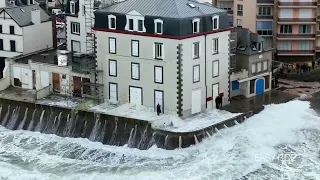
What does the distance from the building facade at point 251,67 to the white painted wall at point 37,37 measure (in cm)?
2052

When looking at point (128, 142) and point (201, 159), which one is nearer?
point (201, 159)

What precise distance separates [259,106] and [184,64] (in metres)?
9.19

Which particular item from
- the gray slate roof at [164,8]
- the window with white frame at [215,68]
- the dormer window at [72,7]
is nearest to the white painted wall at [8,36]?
the dormer window at [72,7]

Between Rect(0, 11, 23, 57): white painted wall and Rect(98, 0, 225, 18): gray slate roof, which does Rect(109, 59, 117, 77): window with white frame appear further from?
Rect(0, 11, 23, 57): white painted wall

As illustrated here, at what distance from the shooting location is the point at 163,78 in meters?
55.9

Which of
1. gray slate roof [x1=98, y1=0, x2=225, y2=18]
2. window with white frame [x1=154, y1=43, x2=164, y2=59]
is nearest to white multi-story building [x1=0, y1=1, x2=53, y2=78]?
gray slate roof [x1=98, y1=0, x2=225, y2=18]

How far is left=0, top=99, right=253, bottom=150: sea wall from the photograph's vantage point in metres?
52.8

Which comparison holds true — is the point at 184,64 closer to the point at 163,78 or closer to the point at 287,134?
the point at 163,78

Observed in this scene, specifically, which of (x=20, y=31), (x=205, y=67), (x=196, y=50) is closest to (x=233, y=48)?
(x=205, y=67)

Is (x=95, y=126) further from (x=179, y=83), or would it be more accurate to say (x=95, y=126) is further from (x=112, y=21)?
(x=112, y=21)

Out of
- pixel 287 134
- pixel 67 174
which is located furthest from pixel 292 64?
pixel 67 174

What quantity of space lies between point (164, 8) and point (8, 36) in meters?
20.3

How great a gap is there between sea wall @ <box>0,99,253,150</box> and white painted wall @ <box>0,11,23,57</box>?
27.4 feet

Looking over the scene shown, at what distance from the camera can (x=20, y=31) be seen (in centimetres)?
6831
